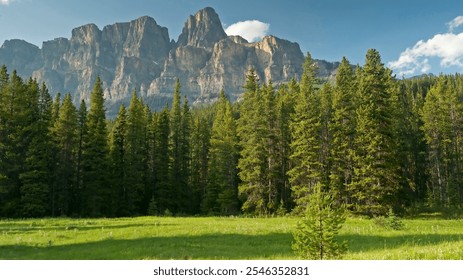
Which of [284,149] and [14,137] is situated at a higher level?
[14,137]

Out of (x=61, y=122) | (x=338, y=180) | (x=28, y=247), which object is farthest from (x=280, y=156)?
(x=28, y=247)

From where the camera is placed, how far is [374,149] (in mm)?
39906

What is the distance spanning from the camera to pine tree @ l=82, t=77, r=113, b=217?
52.7 meters

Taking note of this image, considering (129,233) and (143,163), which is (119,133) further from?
(129,233)

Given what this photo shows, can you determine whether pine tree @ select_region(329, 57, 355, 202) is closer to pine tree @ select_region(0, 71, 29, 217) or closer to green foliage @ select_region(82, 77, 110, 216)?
green foliage @ select_region(82, 77, 110, 216)

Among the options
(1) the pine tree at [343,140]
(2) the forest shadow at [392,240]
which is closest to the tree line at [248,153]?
(1) the pine tree at [343,140]

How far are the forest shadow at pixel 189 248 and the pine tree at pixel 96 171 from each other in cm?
3354

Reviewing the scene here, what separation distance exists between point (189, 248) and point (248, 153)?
3522cm

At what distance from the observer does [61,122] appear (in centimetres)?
5488

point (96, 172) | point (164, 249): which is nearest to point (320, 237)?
point (164, 249)

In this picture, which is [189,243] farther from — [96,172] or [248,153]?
[96,172]

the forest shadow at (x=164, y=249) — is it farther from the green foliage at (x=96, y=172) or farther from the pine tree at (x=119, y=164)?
the pine tree at (x=119, y=164)

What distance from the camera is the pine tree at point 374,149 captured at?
3909cm

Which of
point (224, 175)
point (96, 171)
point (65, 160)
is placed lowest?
point (224, 175)
